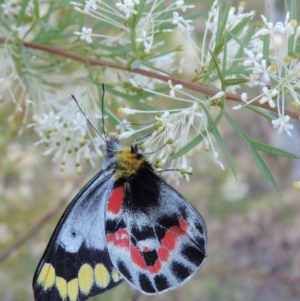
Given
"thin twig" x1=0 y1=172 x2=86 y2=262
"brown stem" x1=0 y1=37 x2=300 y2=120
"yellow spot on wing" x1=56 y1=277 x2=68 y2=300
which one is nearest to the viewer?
"brown stem" x1=0 y1=37 x2=300 y2=120

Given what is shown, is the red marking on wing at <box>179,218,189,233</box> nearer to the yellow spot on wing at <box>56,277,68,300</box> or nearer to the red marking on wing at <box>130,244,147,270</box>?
the red marking on wing at <box>130,244,147,270</box>

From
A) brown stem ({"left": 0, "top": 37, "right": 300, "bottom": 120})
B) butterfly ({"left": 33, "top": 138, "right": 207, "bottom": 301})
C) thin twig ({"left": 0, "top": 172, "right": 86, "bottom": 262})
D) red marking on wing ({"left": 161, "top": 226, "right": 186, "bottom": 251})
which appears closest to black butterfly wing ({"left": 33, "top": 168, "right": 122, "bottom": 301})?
butterfly ({"left": 33, "top": 138, "right": 207, "bottom": 301})

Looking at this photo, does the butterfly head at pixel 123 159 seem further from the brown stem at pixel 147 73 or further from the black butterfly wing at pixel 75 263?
the brown stem at pixel 147 73

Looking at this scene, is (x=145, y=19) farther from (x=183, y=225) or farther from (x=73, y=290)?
(x=73, y=290)

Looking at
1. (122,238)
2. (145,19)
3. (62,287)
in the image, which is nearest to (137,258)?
(122,238)

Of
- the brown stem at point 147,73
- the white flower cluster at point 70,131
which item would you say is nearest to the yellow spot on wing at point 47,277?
the white flower cluster at point 70,131

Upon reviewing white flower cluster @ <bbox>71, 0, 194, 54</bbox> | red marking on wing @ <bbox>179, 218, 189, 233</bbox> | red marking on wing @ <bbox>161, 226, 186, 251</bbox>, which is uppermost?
white flower cluster @ <bbox>71, 0, 194, 54</bbox>

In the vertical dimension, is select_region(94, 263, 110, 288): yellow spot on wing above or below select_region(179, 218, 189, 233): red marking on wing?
below

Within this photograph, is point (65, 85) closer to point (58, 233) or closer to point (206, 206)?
point (58, 233)
